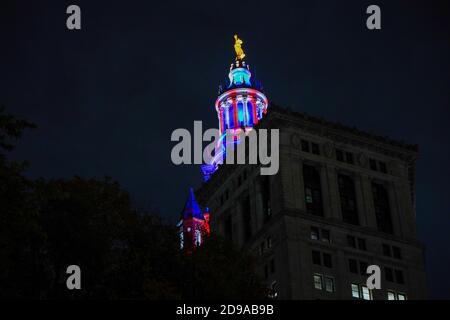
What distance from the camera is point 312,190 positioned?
372 ft

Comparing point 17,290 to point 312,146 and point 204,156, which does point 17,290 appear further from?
point 204,156

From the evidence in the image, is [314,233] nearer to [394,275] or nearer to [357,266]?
[357,266]

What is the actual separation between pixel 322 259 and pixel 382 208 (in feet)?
58.6

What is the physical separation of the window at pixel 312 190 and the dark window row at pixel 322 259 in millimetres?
6657

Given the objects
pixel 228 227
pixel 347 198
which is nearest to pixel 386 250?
pixel 347 198

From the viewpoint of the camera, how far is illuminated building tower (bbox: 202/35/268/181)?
140m

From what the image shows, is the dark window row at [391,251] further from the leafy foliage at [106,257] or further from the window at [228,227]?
the leafy foliage at [106,257]

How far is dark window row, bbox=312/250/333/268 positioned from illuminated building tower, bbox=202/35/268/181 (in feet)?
118

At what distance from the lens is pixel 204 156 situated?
146m

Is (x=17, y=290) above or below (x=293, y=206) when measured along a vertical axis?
below

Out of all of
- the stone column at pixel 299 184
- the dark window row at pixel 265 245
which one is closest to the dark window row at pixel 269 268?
the dark window row at pixel 265 245

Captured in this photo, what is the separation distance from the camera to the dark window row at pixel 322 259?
105 meters
